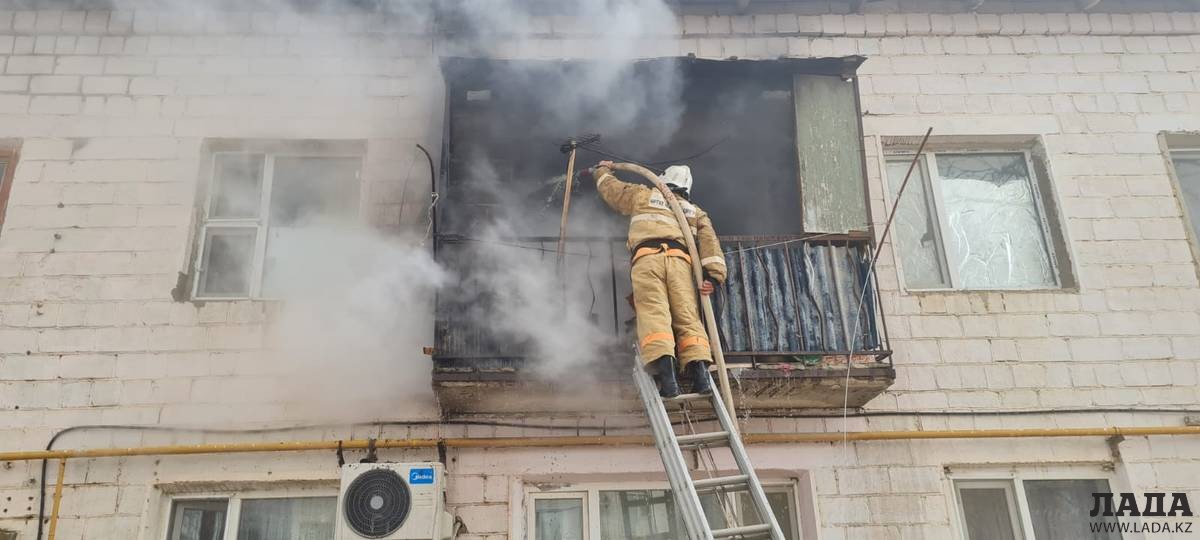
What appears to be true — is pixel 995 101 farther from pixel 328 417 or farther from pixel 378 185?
pixel 328 417

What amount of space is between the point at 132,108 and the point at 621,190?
3.86 meters

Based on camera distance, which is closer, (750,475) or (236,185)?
(750,475)

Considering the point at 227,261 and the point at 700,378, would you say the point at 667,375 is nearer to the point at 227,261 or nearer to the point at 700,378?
the point at 700,378

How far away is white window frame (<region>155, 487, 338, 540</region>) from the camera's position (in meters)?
5.36

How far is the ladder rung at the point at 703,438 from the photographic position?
427 centimetres

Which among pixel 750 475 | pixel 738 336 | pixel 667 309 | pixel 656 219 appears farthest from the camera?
pixel 738 336

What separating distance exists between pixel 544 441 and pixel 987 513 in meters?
2.97

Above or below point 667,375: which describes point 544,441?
below

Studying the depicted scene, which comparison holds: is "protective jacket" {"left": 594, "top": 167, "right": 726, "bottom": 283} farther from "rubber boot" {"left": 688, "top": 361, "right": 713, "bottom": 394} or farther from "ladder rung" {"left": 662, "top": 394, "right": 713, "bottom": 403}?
"ladder rung" {"left": 662, "top": 394, "right": 713, "bottom": 403}

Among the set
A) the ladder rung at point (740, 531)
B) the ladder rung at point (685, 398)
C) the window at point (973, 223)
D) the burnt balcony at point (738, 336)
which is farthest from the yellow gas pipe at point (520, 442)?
the ladder rung at point (740, 531)

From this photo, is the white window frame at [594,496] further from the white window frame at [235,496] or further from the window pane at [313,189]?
the window pane at [313,189]

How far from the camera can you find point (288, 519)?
17.8 feet

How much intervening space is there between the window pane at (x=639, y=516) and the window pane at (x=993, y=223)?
2.77m

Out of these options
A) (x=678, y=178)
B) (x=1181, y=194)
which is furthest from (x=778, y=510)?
(x=1181, y=194)
